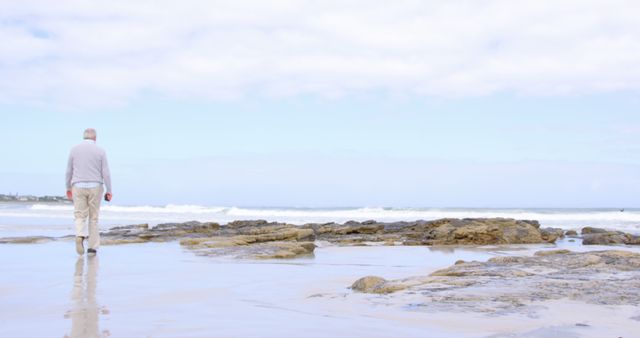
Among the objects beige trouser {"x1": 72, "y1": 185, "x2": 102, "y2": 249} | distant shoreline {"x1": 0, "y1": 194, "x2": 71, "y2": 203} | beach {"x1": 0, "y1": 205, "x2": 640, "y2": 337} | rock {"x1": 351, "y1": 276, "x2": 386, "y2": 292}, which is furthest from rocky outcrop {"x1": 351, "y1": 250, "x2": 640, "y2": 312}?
distant shoreline {"x1": 0, "y1": 194, "x2": 71, "y2": 203}

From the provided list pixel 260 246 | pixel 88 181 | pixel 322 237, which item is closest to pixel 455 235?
pixel 322 237

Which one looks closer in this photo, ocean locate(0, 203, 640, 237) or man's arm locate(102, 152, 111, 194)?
man's arm locate(102, 152, 111, 194)

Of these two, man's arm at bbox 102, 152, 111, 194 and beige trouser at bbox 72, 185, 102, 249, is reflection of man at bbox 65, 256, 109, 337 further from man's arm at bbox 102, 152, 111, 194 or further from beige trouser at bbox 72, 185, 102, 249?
man's arm at bbox 102, 152, 111, 194

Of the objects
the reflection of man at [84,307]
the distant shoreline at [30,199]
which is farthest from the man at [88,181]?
the distant shoreline at [30,199]

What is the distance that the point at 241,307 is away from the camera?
4.57m

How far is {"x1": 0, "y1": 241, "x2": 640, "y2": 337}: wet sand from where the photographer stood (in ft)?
12.1

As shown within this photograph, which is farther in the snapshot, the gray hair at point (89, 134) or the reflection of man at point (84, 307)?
the gray hair at point (89, 134)

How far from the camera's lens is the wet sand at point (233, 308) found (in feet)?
12.1

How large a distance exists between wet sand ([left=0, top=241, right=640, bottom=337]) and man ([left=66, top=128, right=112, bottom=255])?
3.92 ft

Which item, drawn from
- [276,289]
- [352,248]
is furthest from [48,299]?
[352,248]

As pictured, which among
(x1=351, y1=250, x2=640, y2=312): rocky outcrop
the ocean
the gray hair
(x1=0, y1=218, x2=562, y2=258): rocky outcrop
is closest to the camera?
(x1=351, y1=250, x2=640, y2=312): rocky outcrop

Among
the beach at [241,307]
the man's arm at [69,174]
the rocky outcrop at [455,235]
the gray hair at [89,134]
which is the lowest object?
the beach at [241,307]

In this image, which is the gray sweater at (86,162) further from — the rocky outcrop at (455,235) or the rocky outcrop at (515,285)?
the rocky outcrop at (455,235)

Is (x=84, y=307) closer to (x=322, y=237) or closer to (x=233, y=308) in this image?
(x=233, y=308)
